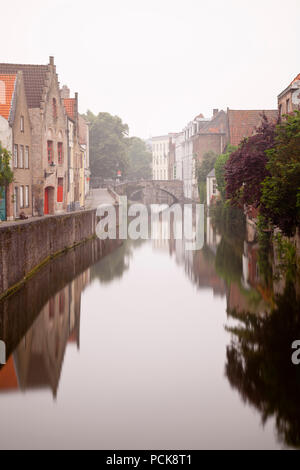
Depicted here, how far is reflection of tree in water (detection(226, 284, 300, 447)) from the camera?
31.0 feet

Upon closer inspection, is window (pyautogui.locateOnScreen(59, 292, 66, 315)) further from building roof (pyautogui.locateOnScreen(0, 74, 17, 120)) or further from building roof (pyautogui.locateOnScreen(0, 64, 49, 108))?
building roof (pyautogui.locateOnScreen(0, 64, 49, 108))

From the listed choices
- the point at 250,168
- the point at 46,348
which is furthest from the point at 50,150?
the point at 46,348

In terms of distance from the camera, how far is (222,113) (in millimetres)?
93250

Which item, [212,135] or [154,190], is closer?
[212,135]

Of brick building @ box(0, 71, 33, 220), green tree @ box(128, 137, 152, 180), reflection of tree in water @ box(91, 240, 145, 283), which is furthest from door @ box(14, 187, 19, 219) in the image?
green tree @ box(128, 137, 152, 180)

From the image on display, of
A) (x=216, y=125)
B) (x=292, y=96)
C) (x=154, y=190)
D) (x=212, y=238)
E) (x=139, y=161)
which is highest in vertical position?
(x=139, y=161)

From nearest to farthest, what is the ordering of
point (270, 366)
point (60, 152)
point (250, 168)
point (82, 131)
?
point (270, 366), point (250, 168), point (60, 152), point (82, 131)

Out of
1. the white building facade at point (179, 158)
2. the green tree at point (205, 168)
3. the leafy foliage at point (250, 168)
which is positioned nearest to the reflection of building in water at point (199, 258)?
the leafy foliage at point (250, 168)

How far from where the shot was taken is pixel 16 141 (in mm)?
39438

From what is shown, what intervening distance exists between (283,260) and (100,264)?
725 centimetres

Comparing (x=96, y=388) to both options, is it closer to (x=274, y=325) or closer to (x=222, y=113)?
(x=274, y=325)

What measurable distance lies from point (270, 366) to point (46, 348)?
14.3 feet

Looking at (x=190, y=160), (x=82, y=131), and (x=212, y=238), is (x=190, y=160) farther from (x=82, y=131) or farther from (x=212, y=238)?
(x=212, y=238)

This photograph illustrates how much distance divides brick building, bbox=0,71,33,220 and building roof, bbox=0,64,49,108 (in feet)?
7.24
